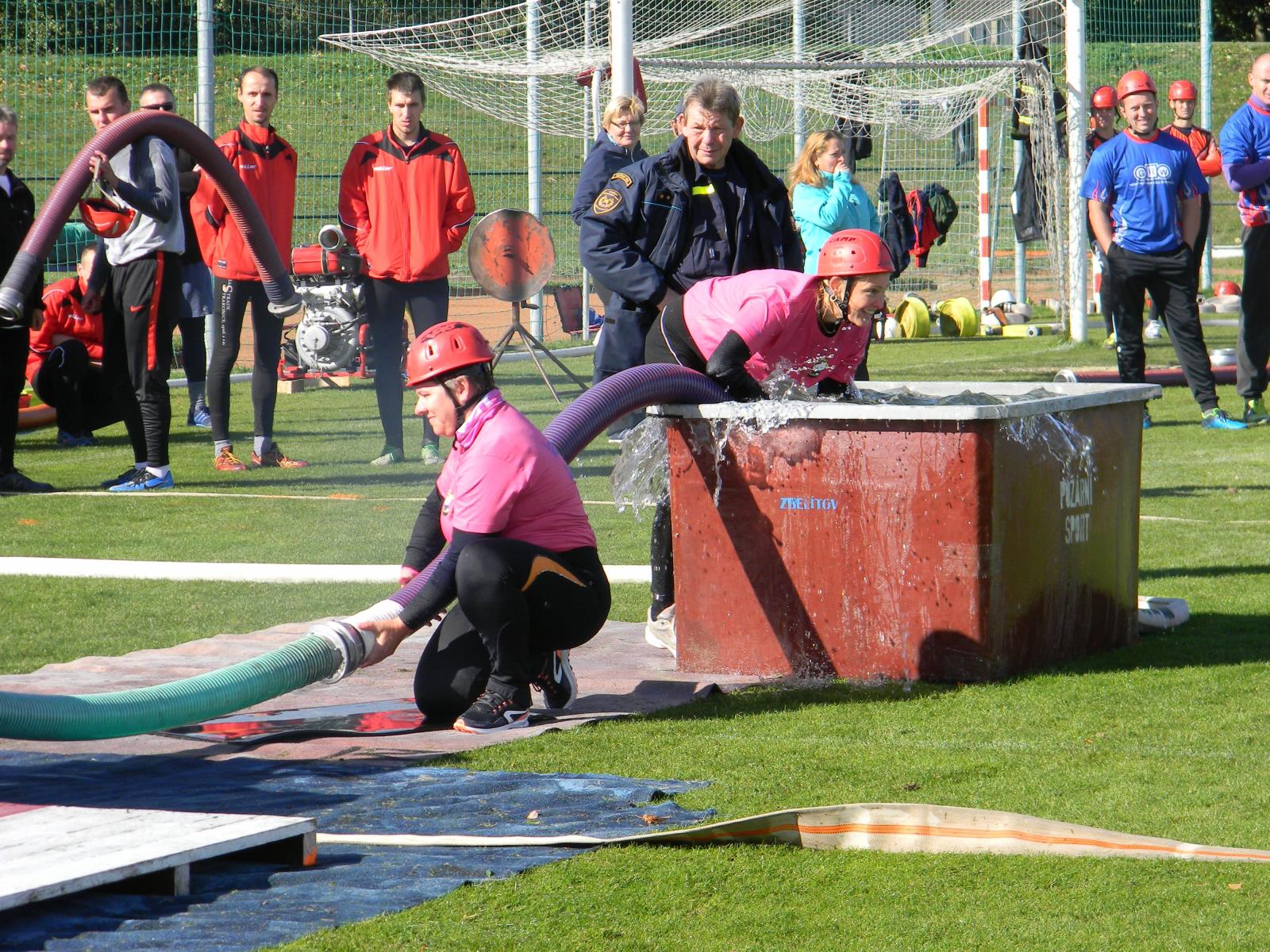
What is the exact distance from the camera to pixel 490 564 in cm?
496

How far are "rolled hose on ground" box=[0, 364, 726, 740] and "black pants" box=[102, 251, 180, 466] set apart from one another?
191 inches

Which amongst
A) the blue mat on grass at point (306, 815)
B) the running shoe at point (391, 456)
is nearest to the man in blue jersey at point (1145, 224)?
the running shoe at point (391, 456)

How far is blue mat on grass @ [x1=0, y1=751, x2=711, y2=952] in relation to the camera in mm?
3342

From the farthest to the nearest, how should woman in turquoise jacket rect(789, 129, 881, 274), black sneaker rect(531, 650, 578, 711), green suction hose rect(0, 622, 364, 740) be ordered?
woman in turquoise jacket rect(789, 129, 881, 274) < black sneaker rect(531, 650, 578, 711) < green suction hose rect(0, 622, 364, 740)

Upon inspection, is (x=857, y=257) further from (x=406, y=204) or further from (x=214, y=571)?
(x=406, y=204)

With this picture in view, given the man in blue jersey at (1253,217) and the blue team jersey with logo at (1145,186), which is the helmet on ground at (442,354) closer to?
the blue team jersey with logo at (1145,186)

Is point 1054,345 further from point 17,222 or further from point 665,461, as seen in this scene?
point 665,461

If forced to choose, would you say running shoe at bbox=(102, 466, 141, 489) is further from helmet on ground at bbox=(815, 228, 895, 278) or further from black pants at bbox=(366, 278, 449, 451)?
helmet on ground at bbox=(815, 228, 895, 278)

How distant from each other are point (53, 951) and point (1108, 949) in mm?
1918

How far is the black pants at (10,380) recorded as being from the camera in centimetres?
1009

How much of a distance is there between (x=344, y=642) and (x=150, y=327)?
17.5 feet

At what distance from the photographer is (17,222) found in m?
10.3

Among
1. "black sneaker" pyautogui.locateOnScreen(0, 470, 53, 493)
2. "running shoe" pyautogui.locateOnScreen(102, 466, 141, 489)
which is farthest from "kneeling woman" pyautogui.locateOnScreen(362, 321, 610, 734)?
"black sneaker" pyautogui.locateOnScreen(0, 470, 53, 493)

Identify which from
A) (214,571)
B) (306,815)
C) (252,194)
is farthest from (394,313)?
(306,815)
